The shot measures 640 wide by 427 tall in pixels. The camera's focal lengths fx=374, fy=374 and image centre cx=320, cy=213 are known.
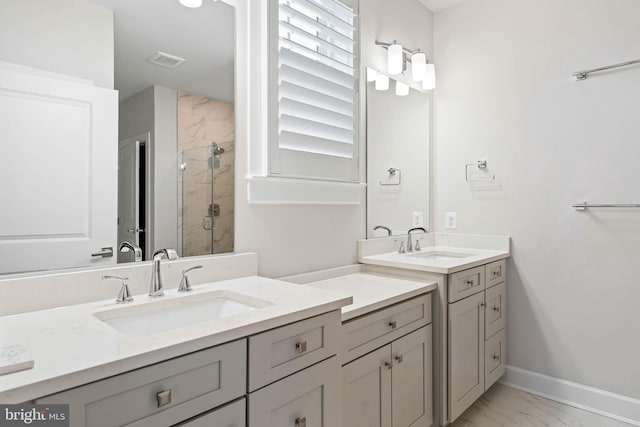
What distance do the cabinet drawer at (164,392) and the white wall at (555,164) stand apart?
7.04 ft

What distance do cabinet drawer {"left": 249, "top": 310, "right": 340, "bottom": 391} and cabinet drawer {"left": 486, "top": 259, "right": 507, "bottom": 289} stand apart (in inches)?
55.2

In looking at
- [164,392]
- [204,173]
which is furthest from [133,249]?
[164,392]

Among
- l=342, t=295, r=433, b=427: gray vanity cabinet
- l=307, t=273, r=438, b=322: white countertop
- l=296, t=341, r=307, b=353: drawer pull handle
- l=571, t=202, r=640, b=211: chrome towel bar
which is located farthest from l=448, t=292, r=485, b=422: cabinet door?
l=296, t=341, r=307, b=353: drawer pull handle

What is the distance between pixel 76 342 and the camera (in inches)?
33.1

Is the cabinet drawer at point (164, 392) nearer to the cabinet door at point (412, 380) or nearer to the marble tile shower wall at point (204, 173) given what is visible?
the marble tile shower wall at point (204, 173)

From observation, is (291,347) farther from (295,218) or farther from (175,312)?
(295,218)

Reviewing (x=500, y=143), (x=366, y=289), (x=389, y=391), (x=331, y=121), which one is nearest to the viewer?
(x=389, y=391)

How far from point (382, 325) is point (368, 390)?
0.25m

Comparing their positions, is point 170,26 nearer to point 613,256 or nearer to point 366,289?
point 366,289

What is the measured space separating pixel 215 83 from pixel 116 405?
1.24m

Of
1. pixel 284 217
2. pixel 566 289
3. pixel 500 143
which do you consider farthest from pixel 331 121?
pixel 566 289

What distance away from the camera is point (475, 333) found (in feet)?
6.82

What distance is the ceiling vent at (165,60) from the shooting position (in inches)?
54.7
